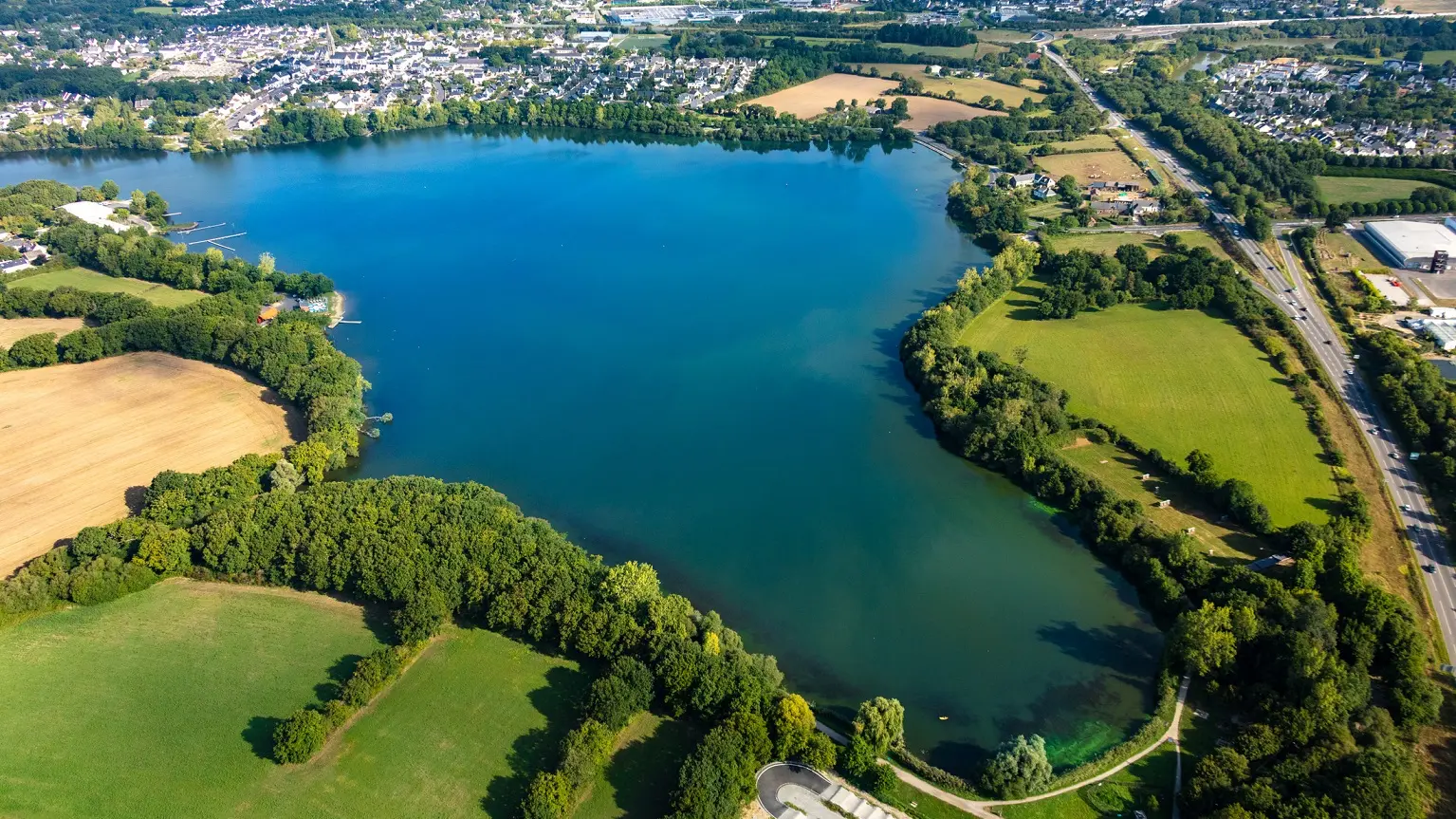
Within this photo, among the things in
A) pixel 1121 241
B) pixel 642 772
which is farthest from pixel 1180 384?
pixel 642 772

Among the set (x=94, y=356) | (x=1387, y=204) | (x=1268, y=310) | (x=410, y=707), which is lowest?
(x=410, y=707)

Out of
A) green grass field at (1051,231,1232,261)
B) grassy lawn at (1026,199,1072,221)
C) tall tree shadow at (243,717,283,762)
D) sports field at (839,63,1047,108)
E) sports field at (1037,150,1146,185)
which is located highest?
sports field at (839,63,1047,108)

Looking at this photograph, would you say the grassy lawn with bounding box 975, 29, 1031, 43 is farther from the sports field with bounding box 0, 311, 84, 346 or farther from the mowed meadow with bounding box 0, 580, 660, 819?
the mowed meadow with bounding box 0, 580, 660, 819

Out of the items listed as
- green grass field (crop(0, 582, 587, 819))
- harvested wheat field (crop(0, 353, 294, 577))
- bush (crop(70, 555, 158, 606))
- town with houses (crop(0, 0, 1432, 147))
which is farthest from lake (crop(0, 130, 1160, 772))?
town with houses (crop(0, 0, 1432, 147))

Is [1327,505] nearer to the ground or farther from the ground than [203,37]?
nearer to the ground

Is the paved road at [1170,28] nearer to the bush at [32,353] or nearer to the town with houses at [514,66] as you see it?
the town with houses at [514,66]

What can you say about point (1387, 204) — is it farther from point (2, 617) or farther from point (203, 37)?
point (203, 37)

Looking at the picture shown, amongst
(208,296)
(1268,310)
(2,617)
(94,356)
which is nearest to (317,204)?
(208,296)

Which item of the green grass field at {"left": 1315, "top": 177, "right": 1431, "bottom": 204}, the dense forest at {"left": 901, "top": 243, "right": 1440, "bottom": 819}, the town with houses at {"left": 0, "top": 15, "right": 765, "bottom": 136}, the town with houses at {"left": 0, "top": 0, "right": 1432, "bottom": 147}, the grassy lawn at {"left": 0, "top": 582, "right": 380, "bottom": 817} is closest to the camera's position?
the dense forest at {"left": 901, "top": 243, "right": 1440, "bottom": 819}

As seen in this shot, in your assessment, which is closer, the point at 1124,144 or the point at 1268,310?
the point at 1268,310
